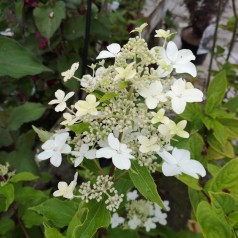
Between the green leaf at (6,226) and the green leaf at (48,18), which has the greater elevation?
the green leaf at (48,18)

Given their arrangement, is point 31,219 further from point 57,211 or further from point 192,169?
point 192,169

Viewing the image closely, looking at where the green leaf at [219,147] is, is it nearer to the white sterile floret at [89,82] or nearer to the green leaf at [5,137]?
the white sterile floret at [89,82]

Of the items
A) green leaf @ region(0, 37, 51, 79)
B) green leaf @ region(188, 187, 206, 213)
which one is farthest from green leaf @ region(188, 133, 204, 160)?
green leaf @ region(0, 37, 51, 79)

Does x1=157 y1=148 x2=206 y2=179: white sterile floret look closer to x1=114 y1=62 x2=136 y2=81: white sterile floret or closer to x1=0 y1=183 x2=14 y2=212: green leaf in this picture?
x1=114 y1=62 x2=136 y2=81: white sterile floret

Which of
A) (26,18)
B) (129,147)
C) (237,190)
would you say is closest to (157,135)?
(129,147)

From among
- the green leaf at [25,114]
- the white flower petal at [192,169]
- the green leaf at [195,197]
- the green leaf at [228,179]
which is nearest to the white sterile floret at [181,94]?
the white flower petal at [192,169]

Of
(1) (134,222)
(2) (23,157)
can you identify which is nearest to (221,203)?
(1) (134,222)

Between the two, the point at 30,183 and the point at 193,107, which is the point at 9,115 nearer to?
the point at 30,183
